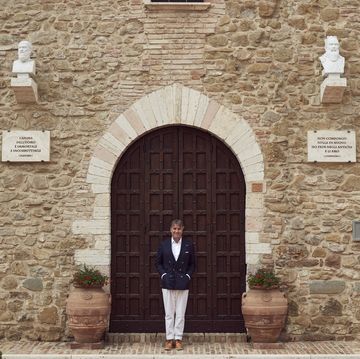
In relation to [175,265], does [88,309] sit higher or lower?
lower

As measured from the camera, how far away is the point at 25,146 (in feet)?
26.1

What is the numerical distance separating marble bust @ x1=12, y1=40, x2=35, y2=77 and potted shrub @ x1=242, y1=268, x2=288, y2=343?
13.0 ft

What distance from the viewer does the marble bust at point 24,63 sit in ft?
25.3

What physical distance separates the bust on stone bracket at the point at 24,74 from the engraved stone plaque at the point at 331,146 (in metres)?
3.74

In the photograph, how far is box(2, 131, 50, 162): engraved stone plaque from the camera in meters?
7.93

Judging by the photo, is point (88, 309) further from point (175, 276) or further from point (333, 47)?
point (333, 47)

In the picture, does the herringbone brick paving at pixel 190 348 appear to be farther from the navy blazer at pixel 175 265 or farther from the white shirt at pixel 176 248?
the white shirt at pixel 176 248

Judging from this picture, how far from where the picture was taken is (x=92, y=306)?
734cm

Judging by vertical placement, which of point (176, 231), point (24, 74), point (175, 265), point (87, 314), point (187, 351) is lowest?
point (187, 351)

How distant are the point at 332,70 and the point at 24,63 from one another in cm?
403

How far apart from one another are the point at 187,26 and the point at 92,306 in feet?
12.8

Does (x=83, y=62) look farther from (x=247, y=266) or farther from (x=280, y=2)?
(x=247, y=266)

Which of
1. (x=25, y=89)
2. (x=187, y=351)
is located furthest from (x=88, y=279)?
(x=25, y=89)

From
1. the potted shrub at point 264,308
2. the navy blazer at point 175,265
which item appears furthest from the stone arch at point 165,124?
the navy blazer at point 175,265
